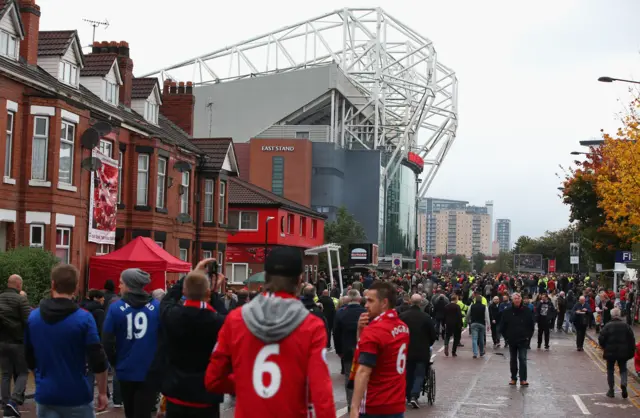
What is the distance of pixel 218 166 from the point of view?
3828 cm

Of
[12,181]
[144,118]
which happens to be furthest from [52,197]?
[144,118]

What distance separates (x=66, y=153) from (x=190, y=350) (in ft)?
65.6

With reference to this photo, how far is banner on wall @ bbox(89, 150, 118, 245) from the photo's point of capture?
Answer: 27.4 meters

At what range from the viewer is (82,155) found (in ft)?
86.0

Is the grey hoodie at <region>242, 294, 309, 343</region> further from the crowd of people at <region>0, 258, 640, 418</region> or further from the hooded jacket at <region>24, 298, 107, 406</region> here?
the hooded jacket at <region>24, 298, 107, 406</region>

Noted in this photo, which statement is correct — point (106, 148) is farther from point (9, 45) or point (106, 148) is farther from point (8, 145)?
point (8, 145)

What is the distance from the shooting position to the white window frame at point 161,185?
32.9 m

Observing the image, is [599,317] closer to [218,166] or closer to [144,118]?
[218,166]

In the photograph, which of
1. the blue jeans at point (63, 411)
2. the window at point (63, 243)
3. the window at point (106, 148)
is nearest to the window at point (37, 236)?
the window at point (63, 243)

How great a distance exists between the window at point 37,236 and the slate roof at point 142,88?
11.4m

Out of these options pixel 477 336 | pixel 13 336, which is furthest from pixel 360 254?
pixel 13 336

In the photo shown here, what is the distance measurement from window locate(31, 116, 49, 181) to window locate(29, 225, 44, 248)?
4.24 feet

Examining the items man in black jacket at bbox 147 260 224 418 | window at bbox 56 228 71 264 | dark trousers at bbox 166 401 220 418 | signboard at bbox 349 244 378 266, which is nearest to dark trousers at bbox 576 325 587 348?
window at bbox 56 228 71 264

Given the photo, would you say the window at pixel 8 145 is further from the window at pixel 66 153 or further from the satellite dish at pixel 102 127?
the satellite dish at pixel 102 127
